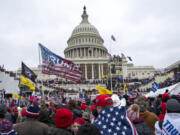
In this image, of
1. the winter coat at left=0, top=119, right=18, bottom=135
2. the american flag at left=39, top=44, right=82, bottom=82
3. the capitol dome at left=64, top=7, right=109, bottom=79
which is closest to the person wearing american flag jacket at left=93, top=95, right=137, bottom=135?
the winter coat at left=0, top=119, right=18, bottom=135

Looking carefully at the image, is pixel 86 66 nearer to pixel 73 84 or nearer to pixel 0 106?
pixel 73 84

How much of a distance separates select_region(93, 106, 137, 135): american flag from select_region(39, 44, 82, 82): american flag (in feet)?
42.3

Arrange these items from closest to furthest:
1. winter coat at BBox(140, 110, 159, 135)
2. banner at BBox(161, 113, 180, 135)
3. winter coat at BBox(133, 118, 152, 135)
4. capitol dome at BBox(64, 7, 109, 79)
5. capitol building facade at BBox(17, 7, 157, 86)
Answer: banner at BBox(161, 113, 180, 135), winter coat at BBox(133, 118, 152, 135), winter coat at BBox(140, 110, 159, 135), capitol building facade at BBox(17, 7, 157, 86), capitol dome at BBox(64, 7, 109, 79)

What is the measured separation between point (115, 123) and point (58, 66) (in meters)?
13.7

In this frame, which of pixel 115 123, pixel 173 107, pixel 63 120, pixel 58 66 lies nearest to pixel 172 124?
pixel 173 107

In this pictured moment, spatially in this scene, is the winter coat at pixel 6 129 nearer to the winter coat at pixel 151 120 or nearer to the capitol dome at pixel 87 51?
the winter coat at pixel 151 120

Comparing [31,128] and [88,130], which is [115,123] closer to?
[88,130]

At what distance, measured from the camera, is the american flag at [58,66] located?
54.0 ft

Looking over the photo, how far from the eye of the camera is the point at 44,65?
53.6 feet

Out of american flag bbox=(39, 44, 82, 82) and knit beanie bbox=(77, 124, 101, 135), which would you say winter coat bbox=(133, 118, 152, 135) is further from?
american flag bbox=(39, 44, 82, 82)

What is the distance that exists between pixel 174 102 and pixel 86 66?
7989 centimetres

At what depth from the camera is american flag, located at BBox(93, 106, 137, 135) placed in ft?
10.9

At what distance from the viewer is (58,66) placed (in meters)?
16.7

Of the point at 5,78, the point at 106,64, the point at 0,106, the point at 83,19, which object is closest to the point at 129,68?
the point at 106,64
